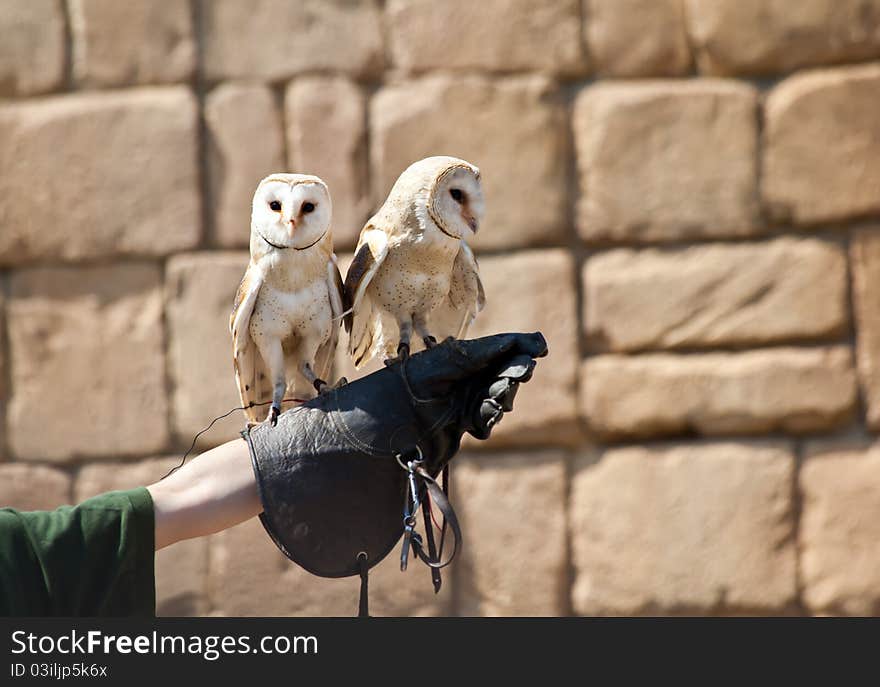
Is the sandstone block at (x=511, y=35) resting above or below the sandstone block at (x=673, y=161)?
above

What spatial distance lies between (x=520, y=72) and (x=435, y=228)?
1874mm

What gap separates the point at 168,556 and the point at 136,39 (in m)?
1.78

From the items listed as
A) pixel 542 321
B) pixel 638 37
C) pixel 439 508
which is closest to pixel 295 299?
pixel 439 508

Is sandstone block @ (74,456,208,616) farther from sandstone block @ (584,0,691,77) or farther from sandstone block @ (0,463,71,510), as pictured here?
sandstone block @ (584,0,691,77)

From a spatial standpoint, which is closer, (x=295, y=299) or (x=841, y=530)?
(x=295, y=299)

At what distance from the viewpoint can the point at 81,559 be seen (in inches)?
79.8

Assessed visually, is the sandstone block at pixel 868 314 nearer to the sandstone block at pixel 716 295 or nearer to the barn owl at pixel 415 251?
the sandstone block at pixel 716 295

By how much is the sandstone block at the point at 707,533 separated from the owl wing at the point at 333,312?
1.80 meters

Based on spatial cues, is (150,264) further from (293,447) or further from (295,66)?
(293,447)

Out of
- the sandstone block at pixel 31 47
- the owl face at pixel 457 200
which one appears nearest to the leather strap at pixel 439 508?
the owl face at pixel 457 200

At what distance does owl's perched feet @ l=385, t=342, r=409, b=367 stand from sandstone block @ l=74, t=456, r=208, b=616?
1925mm

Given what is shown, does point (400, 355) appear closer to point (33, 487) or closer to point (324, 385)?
point (324, 385)

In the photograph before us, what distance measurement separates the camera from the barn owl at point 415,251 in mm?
2412

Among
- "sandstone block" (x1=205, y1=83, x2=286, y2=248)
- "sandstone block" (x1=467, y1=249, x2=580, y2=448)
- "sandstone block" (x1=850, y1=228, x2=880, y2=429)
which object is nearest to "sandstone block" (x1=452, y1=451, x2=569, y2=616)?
"sandstone block" (x1=467, y1=249, x2=580, y2=448)
